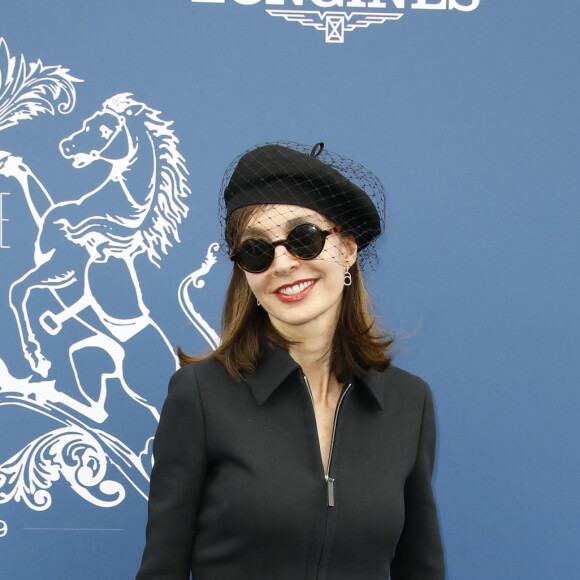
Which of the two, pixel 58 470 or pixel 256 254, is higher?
pixel 256 254

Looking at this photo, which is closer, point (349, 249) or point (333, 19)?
point (349, 249)

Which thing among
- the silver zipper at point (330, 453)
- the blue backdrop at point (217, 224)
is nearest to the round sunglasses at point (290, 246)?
the silver zipper at point (330, 453)

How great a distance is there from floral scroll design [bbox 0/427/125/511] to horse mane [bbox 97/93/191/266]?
57cm

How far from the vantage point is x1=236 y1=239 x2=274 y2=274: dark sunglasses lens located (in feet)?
3.58

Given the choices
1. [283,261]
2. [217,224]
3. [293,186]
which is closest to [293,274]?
[283,261]

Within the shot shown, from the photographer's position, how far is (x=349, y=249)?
1.22 meters

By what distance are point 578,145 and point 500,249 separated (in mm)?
381

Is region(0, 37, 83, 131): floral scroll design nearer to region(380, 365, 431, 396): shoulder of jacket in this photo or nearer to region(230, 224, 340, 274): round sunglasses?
region(230, 224, 340, 274): round sunglasses

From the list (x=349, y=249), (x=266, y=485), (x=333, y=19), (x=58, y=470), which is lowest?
(x=58, y=470)

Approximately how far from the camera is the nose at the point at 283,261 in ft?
3.58

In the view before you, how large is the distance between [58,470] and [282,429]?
102 centimetres

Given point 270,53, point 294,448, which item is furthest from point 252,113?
point 294,448

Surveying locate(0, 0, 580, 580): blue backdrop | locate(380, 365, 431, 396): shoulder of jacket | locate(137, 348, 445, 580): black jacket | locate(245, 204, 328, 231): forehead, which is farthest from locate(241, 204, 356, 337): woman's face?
locate(0, 0, 580, 580): blue backdrop

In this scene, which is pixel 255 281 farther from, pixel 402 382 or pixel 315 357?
pixel 402 382
